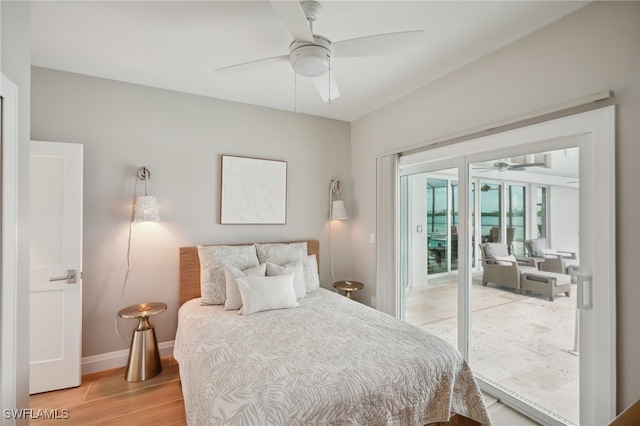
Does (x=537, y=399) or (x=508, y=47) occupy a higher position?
(x=508, y=47)

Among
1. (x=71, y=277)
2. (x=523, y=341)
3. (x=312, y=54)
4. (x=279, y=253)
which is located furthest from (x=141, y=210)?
(x=523, y=341)

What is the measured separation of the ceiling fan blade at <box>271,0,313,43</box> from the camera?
4.55ft

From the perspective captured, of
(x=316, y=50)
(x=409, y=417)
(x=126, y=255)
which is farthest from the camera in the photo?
(x=126, y=255)

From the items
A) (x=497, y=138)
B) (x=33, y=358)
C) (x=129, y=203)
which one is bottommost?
(x=33, y=358)

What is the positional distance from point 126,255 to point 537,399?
3746 millimetres

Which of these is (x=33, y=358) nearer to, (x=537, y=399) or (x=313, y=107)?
(x=313, y=107)

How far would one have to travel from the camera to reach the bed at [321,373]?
55.7 inches

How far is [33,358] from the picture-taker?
2443 mm

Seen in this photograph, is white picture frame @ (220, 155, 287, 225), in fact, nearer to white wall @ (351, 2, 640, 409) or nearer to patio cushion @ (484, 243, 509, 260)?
white wall @ (351, 2, 640, 409)

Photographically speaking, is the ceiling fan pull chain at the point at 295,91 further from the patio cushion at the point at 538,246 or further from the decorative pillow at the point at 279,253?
the patio cushion at the point at 538,246

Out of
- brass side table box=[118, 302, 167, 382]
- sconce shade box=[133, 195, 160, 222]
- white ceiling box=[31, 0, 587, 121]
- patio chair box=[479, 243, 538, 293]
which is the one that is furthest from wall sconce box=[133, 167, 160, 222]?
patio chair box=[479, 243, 538, 293]

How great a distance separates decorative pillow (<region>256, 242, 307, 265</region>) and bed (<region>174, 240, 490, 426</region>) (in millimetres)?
844

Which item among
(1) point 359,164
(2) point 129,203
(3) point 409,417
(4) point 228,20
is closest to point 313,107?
(1) point 359,164

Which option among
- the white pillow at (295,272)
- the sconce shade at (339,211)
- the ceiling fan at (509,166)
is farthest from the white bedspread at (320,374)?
the sconce shade at (339,211)
